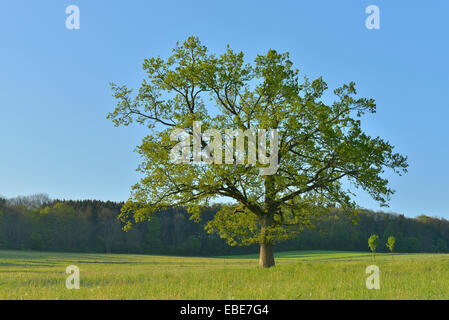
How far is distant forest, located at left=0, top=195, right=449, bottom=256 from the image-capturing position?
9194cm

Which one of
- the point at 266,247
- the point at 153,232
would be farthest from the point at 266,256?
the point at 153,232

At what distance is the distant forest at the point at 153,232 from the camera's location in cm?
9194

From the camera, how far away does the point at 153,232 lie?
349 ft

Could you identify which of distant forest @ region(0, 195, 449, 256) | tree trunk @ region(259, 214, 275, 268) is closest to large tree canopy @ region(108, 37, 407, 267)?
tree trunk @ region(259, 214, 275, 268)

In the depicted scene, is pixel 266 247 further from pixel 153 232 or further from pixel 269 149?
pixel 153 232

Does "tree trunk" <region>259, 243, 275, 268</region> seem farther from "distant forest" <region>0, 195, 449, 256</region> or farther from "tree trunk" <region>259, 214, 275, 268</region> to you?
"distant forest" <region>0, 195, 449, 256</region>

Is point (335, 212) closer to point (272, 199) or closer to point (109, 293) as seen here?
point (272, 199)

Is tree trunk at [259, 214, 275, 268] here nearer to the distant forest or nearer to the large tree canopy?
the large tree canopy

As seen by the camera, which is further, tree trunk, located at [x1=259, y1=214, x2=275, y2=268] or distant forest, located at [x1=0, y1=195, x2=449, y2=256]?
distant forest, located at [x1=0, y1=195, x2=449, y2=256]

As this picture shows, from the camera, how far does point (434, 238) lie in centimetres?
11000

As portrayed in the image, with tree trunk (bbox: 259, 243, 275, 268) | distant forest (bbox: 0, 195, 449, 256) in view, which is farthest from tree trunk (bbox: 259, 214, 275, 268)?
distant forest (bbox: 0, 195, 449, 256)

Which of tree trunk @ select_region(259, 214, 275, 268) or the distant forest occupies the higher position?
tree trunk @ select_region(259, 214, 275, 268)

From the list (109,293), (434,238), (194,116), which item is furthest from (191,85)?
(434,238)
